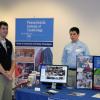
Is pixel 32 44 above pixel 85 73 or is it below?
above

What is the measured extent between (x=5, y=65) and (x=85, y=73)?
1.31 meters

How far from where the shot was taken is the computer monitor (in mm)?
3373

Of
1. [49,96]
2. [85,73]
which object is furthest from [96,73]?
[49,96]

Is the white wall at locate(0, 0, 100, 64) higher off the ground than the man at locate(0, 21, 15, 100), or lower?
higher

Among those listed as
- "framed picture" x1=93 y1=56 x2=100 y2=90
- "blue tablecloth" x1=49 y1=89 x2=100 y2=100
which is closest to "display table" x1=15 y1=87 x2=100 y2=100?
"blue tablecloth" x1=49 y1=89 x2=100 y2=100

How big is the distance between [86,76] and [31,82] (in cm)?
78

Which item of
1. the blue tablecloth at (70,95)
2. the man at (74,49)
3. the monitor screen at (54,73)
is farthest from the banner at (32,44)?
the blue tablecloth at (70,95)

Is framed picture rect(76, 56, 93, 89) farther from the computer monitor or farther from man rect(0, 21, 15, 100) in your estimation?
man rect(0, 21, 15, 100)

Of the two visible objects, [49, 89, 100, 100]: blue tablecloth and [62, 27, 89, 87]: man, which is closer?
[49, 89, 100, 100]: blue tablecloth

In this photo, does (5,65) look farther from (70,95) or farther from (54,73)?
(70,95)

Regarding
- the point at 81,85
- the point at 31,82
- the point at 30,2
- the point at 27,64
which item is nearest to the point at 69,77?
the point at 81,85

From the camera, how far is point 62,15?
199 inches

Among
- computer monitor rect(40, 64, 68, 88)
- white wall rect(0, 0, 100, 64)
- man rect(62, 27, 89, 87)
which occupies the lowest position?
computer monitor rect(40, 64, 68, 88)

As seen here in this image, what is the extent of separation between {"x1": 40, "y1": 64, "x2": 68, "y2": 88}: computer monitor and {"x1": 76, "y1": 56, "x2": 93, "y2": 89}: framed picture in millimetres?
183
